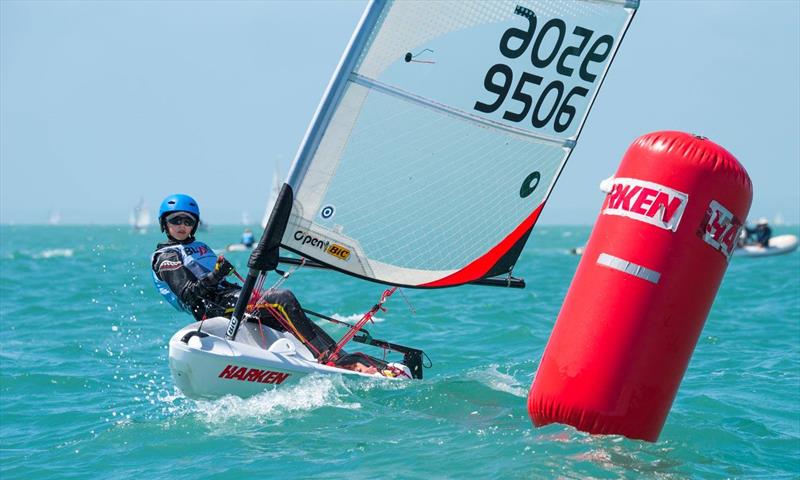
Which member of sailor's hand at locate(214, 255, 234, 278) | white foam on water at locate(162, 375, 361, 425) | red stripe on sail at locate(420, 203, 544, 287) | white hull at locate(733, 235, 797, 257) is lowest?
white foam on water at locate(162, 375, 361, 425)

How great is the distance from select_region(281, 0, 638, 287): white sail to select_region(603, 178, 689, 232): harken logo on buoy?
5.94 ft

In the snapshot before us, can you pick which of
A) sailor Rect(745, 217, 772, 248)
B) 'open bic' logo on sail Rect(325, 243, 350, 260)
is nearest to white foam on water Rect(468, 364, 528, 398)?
'open bic' logo on sail Rect(325, 243, 350, 260)

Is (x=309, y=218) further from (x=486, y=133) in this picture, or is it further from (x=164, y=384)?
(x=164, y=384)

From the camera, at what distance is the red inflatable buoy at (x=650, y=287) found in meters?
5.43

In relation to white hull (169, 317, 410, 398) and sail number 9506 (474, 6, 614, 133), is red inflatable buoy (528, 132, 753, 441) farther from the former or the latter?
white hull (169, 317, 410, 398)

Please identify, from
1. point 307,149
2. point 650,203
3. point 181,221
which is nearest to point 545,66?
point 307,149

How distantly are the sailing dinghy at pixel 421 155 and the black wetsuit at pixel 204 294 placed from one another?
148 mm

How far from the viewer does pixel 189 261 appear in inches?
301

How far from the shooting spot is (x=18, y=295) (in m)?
17.9

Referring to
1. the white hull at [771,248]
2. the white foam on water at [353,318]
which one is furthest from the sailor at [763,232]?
the white foam on water at [353,318]

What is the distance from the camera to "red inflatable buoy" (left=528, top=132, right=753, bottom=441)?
17.8ft

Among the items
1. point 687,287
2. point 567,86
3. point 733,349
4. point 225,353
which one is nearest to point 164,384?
Answer: point 225,353

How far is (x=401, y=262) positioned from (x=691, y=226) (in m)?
2.64

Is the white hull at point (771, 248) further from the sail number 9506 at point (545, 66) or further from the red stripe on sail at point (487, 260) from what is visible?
the sail number 9506 at point (545, 66)
